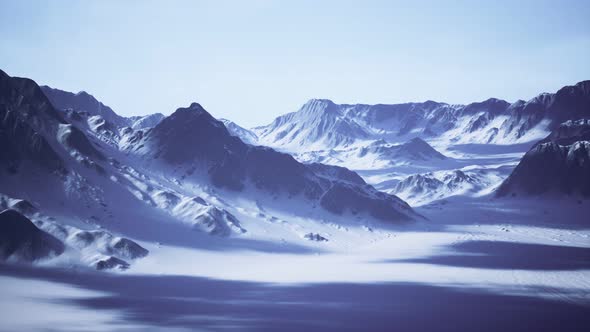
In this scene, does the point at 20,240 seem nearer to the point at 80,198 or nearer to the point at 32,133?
the point at 80,198

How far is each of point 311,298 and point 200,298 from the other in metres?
23.6

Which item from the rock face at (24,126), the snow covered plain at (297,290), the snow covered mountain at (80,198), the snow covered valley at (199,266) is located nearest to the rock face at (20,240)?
the snow covered valley at (199,266)

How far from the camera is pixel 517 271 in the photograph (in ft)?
439

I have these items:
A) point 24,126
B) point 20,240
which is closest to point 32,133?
point 24,126

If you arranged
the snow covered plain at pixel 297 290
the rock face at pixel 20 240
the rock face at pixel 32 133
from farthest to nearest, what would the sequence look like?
the rock face at pixel 32 133
the rock face at pixel 20 240
the snow covered plain at pixel 297 290

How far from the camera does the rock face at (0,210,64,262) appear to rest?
113 meters

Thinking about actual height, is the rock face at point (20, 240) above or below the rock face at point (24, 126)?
below

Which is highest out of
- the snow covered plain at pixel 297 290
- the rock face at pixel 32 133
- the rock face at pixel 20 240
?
the rock face at pixel 32 133

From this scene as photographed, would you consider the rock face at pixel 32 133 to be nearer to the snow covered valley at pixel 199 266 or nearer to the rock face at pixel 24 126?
the rock face at pixel 24 126

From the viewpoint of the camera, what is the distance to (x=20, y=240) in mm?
115312

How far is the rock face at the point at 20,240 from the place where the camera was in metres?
113

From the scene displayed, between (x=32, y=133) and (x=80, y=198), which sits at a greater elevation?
(x=32, y=133)

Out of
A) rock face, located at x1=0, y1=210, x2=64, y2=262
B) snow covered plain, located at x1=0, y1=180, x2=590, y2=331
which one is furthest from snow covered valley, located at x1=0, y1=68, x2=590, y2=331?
snow covered plain, located at x1=0, y1=180, x2=590, y2=331

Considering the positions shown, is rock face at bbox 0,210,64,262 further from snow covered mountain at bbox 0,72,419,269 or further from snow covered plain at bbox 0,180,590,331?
snow covered plain at bbox 0,180,590,331
